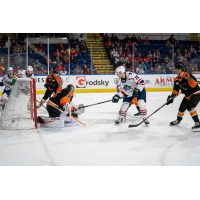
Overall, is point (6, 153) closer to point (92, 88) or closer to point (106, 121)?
point (106, 121)

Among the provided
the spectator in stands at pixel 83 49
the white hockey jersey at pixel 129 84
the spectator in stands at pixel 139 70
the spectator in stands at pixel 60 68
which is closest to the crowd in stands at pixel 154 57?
the spectator in stands at pixel 139 70

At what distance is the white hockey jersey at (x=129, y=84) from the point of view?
451 centimetres

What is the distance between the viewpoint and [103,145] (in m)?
3.31

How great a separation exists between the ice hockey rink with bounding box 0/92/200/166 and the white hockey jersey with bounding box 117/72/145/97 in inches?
23.4

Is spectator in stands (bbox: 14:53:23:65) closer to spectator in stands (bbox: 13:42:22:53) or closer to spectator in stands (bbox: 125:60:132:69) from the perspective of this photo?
spectator in stands (bbox: 13:42:22:53)

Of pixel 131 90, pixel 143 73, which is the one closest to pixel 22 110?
pixel 131 90

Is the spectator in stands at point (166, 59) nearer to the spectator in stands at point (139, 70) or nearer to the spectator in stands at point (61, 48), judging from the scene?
the spectator in stands at point (139, 70)

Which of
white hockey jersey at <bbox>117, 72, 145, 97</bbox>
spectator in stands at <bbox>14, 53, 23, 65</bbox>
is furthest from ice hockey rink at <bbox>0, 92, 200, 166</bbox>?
spectator in stands at <bbox>14, 53, 23, 65</bbox>

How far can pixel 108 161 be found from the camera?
2.67 metres

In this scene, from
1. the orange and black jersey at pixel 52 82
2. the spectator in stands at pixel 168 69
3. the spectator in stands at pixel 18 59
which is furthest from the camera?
the spectator in stands at pixel 168 69

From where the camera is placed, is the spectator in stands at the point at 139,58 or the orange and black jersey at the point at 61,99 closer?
the orange and black jersey at the point at 61,99

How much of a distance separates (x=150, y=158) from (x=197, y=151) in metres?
0.64

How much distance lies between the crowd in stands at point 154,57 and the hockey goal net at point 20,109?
7.38 meters

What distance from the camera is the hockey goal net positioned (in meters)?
4.15
